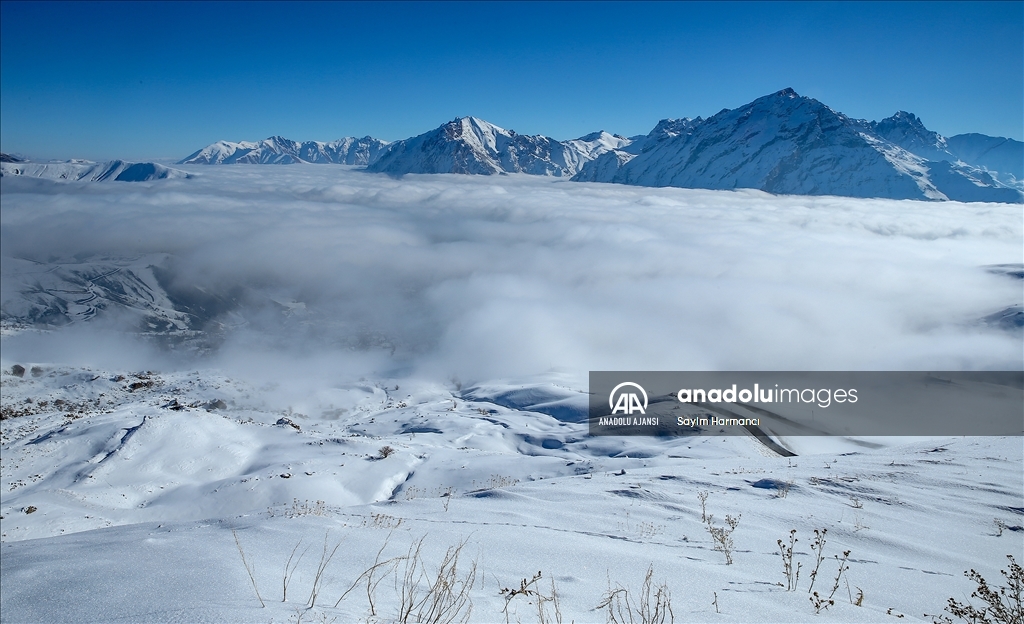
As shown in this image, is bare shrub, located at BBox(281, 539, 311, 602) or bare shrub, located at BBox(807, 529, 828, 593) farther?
bare shrub, located at BBox(807, 529, 828, 593)

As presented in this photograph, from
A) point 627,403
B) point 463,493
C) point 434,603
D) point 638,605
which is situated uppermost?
point 434,603

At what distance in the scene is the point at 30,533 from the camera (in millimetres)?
14180

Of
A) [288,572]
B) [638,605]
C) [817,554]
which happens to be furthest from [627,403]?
[288,572]

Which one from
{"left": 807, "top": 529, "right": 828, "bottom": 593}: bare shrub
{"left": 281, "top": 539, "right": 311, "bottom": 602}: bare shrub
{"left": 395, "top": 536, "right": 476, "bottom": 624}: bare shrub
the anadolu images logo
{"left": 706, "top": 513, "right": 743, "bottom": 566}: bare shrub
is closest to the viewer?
{"left": 395, "top": 536, "right": 476, "bottom": 624}: bare shrub

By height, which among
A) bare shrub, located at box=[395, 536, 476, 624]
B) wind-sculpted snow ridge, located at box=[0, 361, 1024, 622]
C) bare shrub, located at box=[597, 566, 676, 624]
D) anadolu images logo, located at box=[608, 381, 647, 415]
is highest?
bare shrub, located at box=[395, 536, 476, 624]

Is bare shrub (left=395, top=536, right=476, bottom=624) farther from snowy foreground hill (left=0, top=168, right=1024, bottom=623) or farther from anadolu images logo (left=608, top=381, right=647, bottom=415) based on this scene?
anadolu images logo (left=608, top=381, right=647, bottom=415)

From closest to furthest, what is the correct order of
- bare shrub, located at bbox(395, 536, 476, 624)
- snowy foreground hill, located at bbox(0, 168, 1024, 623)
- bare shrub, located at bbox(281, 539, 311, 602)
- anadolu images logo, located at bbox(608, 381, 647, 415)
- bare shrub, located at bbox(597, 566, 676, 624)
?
bare shrub, located at bbox(395, 536, 476, 624), bare shrub, located at bbox(281, 539, 311, 602), bare shrub, located at bbox(597, 566, 676, 624), snowy foreground hill, located at bbox(0, 168, 1024, 623), anadolu images logo, located at bbox(608, 381, 647, 415)

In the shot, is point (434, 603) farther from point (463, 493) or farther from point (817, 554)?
point (463, 493)

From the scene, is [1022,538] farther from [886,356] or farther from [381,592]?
[886,356]

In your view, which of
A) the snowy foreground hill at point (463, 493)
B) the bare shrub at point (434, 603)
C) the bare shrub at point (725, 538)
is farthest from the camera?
the bare shrub at point (725, 538)

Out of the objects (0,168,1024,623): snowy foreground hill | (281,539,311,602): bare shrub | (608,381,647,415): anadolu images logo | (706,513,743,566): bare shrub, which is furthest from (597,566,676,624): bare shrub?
(608,381,647,415): anadolu images logo

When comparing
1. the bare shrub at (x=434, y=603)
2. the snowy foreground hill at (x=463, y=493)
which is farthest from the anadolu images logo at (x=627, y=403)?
the bare shrub at (x=434, y=603)

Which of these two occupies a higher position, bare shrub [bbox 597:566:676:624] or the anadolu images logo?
bare shrub [bbox 597:566:676:624]

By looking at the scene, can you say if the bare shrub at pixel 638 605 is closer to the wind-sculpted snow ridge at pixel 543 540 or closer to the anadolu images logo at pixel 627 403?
the wind-sculpted snow ridge at pixel 543 540
